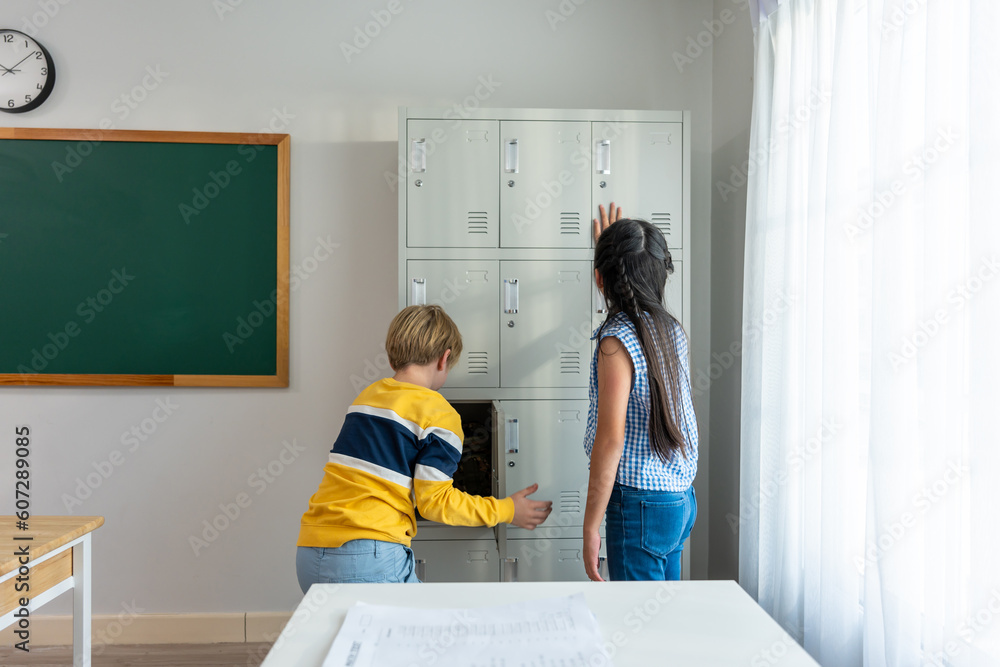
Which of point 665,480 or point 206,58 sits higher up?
point 206,58

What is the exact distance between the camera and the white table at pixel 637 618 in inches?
33.9

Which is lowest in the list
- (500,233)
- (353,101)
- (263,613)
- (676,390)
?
(263,613)

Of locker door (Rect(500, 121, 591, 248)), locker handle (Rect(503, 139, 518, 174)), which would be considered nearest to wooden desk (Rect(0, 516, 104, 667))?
locker door (Rect(500, 121, 591, 248))

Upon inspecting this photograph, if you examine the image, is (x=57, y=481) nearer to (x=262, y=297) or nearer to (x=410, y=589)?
(x=262, y=297)

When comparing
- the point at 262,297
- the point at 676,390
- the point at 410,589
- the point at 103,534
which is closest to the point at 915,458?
the point at 676,390

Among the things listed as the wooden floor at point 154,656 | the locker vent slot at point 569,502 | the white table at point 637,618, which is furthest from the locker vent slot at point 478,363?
the wooden floor at point 154,656

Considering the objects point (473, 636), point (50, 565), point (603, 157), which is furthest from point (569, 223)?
point (50, 565)

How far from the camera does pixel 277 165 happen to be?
8.84 feet

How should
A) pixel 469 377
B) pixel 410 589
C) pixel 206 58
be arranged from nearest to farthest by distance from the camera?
pixel 410 589, pixel 469 377, pixel 206 58

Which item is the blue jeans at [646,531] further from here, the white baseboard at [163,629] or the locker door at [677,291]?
the white baseboard at [163,629]

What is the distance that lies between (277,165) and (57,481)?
168 cm

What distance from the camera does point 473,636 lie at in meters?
0.88

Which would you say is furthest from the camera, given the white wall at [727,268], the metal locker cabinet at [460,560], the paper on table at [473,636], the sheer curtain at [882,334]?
the white wall at [727,268]

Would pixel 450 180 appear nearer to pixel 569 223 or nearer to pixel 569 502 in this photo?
pixel 569 223
